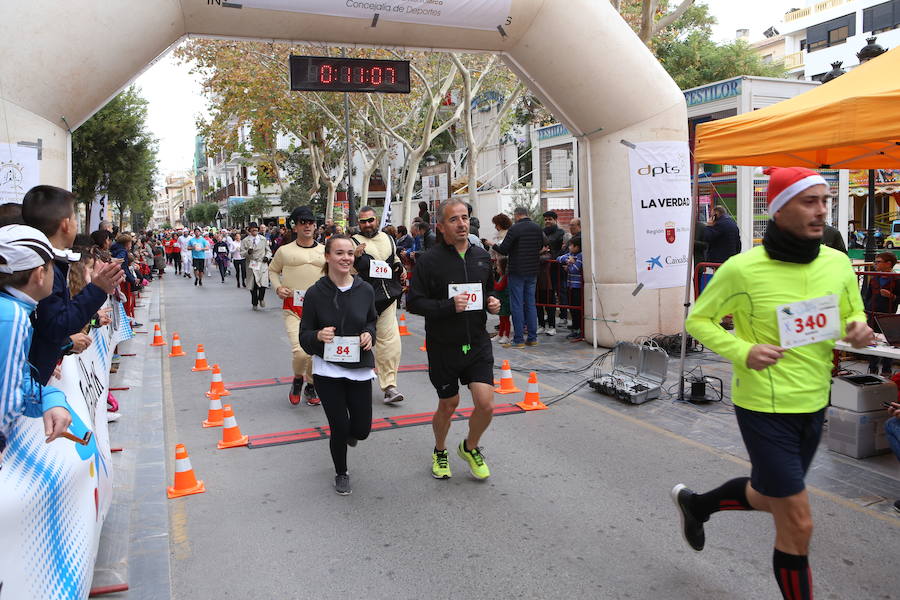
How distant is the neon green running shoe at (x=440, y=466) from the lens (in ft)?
17.3

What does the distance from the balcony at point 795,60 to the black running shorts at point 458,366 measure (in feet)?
191

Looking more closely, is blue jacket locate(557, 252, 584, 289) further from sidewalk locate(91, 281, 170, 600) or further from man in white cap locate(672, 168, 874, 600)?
Answer: man in white cap locate(672, 168, 874, 600)

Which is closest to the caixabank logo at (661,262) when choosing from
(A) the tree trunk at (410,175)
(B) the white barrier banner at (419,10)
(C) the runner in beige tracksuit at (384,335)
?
(B) the white barrier banner at (419,10)

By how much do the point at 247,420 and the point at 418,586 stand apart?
153 inches

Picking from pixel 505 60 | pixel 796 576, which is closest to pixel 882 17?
pixel 505 60

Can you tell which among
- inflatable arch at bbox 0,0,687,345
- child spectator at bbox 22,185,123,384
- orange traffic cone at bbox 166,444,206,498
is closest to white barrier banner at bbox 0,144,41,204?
inflatable arch at bbox 0,0,687,345

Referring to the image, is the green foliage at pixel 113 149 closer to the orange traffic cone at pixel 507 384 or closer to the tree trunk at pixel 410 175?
the tree trunk at pixel 410 175

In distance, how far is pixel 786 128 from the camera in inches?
236

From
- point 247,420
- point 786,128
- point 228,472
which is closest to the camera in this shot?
point 228,472

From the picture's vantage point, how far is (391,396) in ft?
24.8

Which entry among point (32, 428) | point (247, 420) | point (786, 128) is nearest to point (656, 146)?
point (786, 128)

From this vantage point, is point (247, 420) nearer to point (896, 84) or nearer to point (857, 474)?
point (857, 474)

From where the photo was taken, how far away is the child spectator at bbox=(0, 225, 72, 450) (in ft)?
8.30

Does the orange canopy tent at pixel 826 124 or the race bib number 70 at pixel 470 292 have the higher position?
the orange canopy tent at pixel 826 124
